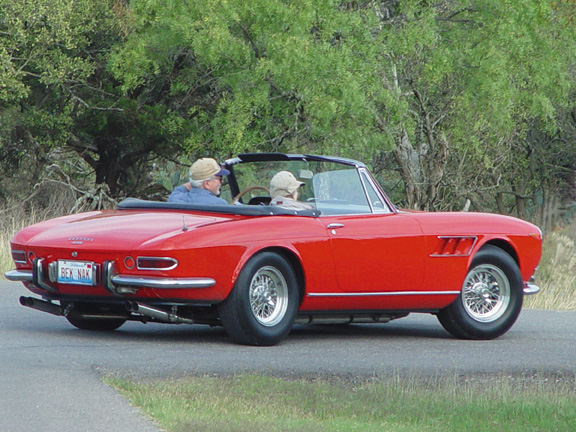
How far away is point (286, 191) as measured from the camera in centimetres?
879

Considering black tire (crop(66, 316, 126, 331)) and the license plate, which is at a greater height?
the license plate

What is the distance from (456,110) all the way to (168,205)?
15.4 m

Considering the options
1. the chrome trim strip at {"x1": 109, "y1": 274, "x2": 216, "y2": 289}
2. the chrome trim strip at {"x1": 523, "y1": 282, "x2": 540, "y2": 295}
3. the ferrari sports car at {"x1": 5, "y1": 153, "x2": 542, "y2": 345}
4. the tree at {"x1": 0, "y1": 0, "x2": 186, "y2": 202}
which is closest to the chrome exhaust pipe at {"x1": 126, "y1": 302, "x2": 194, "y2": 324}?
the ferrari sports car at {"x1": 5, "y1": 153, "x2": 542, "y2": 345}

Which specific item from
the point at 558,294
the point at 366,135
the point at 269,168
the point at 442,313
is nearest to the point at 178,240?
the point at 269,168

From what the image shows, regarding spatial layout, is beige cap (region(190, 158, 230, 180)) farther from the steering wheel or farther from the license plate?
the license plate

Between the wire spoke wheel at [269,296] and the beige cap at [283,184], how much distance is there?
924 millimetres

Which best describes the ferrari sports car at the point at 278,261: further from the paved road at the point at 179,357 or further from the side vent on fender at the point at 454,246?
the paved road at the point at 179,357

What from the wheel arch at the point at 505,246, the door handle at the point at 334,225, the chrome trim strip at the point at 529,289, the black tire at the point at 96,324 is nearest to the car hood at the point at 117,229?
the door handle at the point at 334,225

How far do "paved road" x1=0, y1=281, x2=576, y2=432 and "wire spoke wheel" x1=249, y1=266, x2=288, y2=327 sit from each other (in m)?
0.25

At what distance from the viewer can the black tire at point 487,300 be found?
30.4ft

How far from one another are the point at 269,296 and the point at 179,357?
937 mm

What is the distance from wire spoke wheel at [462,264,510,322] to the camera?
9344 millimetres

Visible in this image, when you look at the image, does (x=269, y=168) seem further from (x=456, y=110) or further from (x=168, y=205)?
(x=456, y=110)

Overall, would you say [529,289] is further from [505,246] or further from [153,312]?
[153,312]
